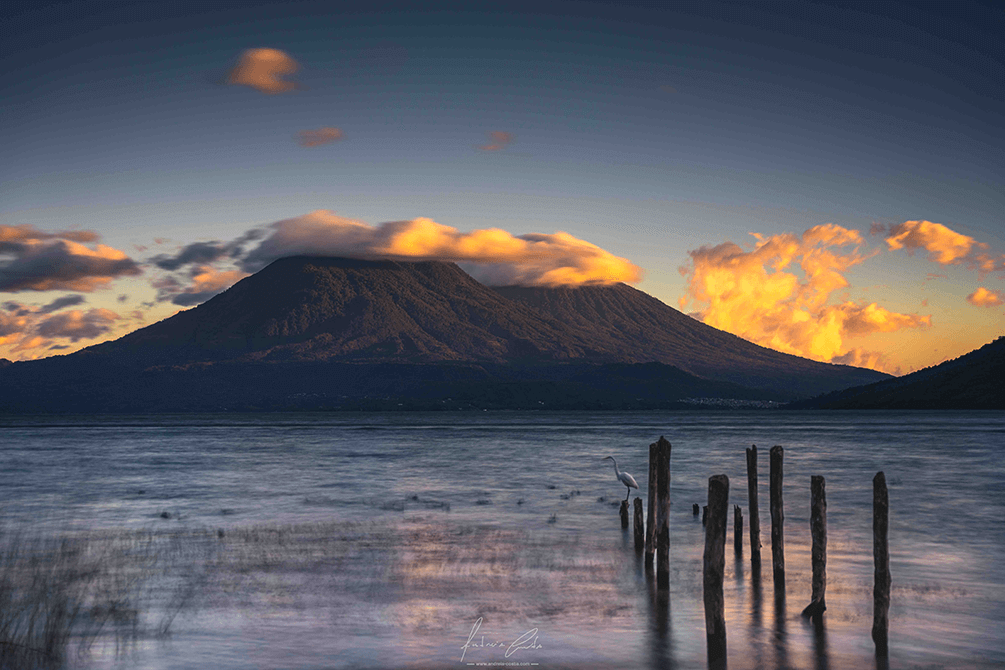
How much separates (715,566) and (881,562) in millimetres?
3373

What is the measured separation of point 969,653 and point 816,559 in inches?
128

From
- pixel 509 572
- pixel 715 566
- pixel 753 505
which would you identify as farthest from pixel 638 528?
pixel 715 566

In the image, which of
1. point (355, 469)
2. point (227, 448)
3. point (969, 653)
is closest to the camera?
point (969, 653)

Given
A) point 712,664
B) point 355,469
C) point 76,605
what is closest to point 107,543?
point 76,605

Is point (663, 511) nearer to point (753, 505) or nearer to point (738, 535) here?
point (753, 505)

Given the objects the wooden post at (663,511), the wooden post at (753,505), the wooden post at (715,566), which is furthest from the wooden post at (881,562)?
the wooden post at (753,505)

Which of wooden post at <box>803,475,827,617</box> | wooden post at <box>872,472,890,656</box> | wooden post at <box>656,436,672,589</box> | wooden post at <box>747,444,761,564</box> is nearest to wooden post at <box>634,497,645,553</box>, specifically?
wooden post at <box>747,444,761,564</box>

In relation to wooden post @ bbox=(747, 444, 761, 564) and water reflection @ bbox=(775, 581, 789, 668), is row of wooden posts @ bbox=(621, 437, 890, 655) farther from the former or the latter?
water reflection @ bbox=(775, 581, 789, 668)

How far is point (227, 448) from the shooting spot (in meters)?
112

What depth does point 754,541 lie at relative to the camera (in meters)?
25.8

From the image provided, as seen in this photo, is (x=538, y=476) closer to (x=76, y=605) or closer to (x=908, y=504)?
(x=908, y=504)

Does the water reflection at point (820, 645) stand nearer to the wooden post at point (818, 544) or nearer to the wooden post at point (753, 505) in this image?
the wooden post at point (818, 544)

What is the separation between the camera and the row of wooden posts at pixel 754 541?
16.4 metres

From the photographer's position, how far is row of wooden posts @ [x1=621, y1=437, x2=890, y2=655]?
53.8 ft
